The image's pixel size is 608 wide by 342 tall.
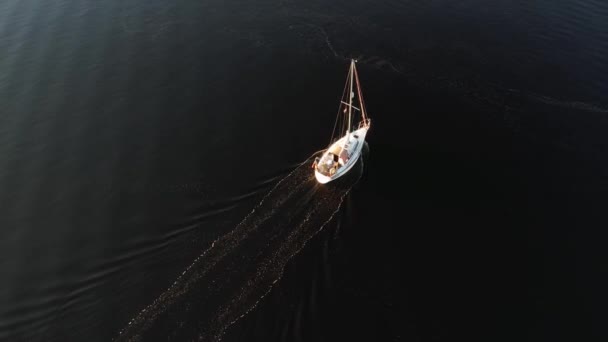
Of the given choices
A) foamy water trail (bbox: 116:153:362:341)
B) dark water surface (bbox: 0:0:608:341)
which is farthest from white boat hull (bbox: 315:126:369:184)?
dark water surface (bbox: 0:0:608:341)

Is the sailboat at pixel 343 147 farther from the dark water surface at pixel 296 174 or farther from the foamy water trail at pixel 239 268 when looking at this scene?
the foamy water trail at pixel 239 268

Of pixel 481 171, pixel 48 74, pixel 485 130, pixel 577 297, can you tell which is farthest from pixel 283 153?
pixel 48 74

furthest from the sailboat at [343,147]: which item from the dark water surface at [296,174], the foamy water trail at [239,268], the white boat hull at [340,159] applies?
the foamy water trail at [239,268]

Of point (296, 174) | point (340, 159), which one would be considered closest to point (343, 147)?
point (340, 159)

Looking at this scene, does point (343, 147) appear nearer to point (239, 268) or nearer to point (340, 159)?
point (340, 159)

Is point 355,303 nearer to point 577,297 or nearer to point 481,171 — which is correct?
point 577,297

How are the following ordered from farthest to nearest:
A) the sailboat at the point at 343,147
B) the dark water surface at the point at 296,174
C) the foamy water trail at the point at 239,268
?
1. the sailboat at the point at 343,147
2. the dark water surface at the point at 296,174
3. the foamy water trail at the point at 239,268
